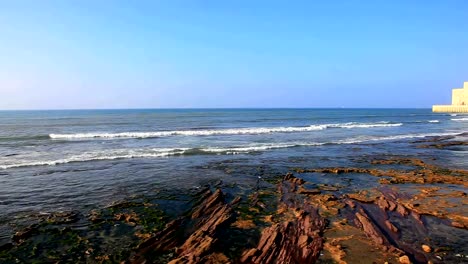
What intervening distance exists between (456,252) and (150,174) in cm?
1462

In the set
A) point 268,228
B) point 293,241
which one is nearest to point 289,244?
point 293,241

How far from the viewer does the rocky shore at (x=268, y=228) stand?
7645mm

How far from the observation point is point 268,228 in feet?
30.3

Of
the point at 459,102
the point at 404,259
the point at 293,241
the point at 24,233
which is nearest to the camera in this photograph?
the point at 404,259

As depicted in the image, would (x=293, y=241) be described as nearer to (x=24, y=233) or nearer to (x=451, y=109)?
(x=24, y=233)

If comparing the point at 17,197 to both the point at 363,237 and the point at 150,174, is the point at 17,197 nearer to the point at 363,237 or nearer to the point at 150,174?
the point at 150,174

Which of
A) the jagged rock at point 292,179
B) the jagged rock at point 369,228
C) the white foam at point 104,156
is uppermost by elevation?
the white foam at point 104,156

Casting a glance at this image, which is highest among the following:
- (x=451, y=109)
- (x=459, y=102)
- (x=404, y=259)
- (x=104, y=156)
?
(x=459, y=102)

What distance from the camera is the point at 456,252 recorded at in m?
7.64

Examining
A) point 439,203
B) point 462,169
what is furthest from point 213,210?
point 462,169

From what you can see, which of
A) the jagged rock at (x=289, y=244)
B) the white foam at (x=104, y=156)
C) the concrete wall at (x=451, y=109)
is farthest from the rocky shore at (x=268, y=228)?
the concrete wall at (x=451, y=109)

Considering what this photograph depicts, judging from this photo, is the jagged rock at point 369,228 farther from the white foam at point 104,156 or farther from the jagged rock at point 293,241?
the white foam at point 104,156

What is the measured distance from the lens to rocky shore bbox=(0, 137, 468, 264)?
25.1 feet

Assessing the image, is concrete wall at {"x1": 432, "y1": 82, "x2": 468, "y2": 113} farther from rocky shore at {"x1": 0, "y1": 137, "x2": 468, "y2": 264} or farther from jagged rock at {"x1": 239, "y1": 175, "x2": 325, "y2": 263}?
jagged rock at {"x1": 239, "y1": 175, "x2": 325, "y2": 263}
